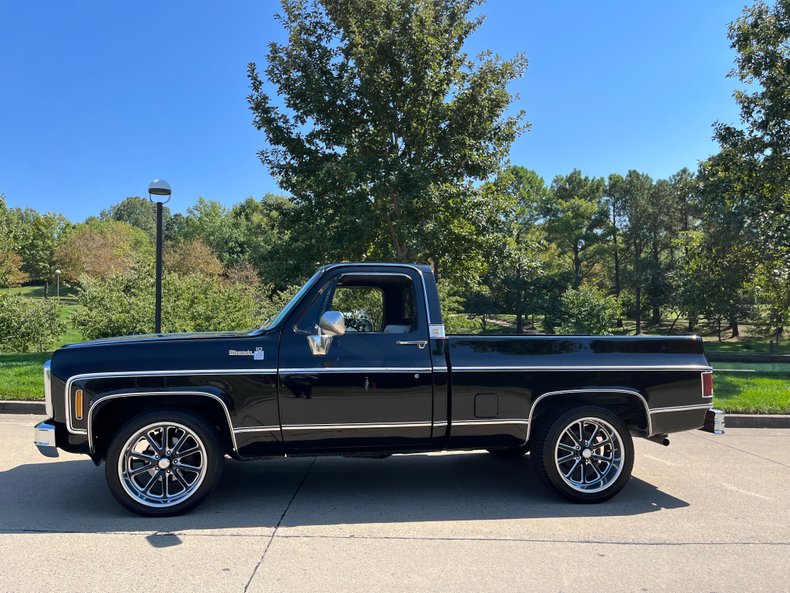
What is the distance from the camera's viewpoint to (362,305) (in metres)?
6.02

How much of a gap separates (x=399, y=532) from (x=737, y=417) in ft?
22.4

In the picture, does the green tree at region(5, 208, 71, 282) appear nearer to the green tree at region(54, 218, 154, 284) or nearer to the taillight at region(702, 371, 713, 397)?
the green tree at region(54, 218, 154, 284)

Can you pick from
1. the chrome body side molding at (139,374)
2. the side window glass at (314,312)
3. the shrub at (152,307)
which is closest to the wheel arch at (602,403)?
the side window glass at (314,312)

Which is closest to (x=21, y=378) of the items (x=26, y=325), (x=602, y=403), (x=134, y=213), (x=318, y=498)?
(x=318, y=498)

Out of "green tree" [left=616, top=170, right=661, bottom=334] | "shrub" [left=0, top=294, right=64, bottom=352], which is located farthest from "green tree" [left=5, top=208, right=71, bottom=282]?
"green tree" [left=616, top=170, right=661, bottom=334]

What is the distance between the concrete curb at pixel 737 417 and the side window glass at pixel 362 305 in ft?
19.7

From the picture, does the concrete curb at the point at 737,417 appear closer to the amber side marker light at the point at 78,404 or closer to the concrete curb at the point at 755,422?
the concrete curb at the point at 755,422

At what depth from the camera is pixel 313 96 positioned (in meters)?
12.0

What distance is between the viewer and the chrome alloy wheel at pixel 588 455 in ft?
16.2

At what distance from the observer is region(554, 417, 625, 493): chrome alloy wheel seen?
16.2 ft

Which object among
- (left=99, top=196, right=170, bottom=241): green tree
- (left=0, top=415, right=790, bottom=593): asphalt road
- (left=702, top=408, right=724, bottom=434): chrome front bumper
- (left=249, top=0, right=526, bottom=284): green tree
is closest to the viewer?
(left=0, top=415, right=790, bottom=593): asphalt road

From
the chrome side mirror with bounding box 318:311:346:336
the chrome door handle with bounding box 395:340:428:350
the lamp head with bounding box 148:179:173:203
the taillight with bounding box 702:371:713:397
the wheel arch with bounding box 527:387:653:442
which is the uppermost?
the lamp head with bounding box 148:179:173:203

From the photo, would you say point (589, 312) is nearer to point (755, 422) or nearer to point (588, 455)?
point (755, 422)

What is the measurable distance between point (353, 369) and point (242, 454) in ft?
3.64
